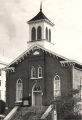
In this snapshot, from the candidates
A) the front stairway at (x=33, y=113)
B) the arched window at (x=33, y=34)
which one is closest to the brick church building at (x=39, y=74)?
the arched window at (x=33, y=34)

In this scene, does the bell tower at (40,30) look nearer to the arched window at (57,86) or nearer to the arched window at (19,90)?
the arched window at (19,90)

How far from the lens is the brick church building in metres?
47.9

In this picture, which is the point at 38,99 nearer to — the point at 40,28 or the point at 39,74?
the point at 39,74

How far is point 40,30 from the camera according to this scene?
53.8m

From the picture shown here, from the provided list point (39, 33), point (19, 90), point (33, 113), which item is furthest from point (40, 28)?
point (33, 113)

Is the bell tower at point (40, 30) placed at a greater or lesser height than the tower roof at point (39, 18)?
lesser

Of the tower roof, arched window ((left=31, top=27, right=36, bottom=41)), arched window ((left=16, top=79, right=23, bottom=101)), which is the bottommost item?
arched window ((left=16, top=79, right=23, bottom=101))

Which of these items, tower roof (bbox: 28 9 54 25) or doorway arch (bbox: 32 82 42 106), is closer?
doorway arch (bbox: 32 82 42 106)

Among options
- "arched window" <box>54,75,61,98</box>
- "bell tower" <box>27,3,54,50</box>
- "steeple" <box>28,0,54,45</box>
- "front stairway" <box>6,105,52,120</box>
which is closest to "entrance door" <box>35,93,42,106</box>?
"front stairway" <box>6,105,52,120</box>

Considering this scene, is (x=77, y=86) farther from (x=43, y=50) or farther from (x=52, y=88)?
(x=43, y=50)

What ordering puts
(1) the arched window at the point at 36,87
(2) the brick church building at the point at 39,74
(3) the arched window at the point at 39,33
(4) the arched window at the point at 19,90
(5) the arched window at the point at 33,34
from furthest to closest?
(5) the arched window at the point at 33,34, (3) the arched window at the point at 39,33, (4) the arched window at the point at 19,90, (1) the arched window at the point at 36,87, (2) the brick church building at the point at 39,74

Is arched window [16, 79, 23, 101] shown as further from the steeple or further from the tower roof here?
the tower roof

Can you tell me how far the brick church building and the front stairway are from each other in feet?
0.61

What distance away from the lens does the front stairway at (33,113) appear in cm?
4525
